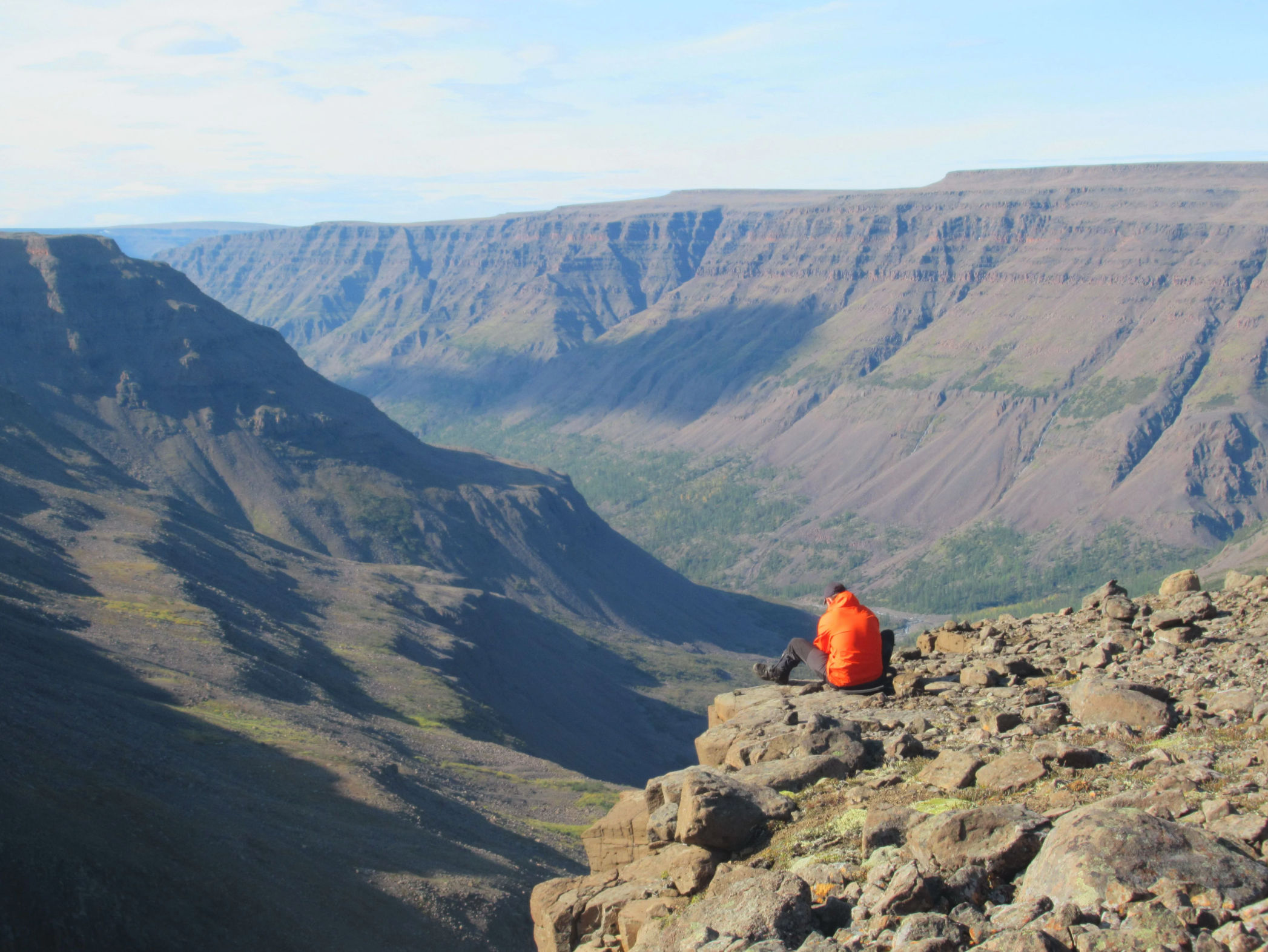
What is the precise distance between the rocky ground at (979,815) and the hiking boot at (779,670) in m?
0.39

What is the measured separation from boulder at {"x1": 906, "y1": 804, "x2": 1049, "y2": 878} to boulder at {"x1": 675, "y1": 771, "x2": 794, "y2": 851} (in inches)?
126

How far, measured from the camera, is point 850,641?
73.5ft

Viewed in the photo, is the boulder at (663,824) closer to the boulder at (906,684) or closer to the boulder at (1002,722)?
the boulder at (1002,722)

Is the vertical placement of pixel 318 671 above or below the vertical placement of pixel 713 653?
above

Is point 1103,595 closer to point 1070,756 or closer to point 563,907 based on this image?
point 1070,756

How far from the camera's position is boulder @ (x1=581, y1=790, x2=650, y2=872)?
62.6ft

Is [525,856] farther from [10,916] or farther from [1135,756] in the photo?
[1135,756]

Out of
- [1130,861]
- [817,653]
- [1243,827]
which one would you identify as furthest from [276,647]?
[1243,827]

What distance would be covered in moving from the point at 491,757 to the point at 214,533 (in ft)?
182

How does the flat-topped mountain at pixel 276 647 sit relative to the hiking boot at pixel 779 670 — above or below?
below

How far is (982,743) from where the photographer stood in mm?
Result: 17859

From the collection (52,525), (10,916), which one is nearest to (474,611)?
(52,525)

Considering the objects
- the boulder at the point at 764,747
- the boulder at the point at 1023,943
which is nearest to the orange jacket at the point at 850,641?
the boulder at the point at 764,747

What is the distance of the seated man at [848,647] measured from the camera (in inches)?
876
